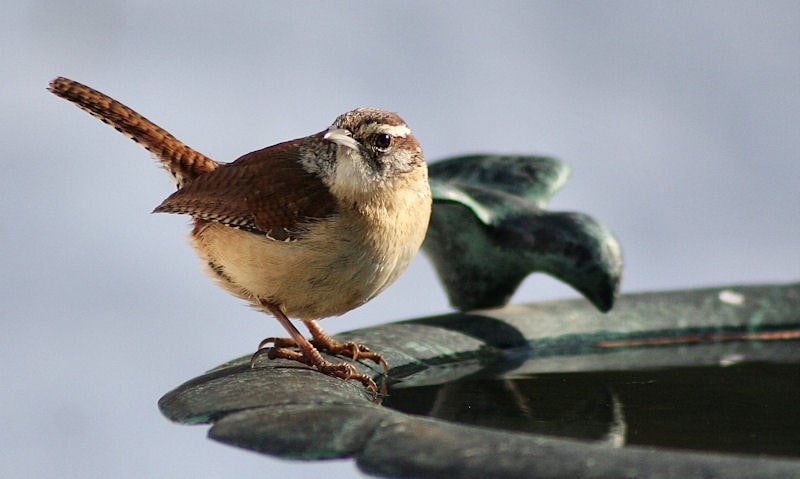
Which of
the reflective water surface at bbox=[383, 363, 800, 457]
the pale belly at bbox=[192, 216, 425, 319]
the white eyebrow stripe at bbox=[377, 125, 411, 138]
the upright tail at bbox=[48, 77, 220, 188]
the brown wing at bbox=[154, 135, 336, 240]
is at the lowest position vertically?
the reflective water surface at bbox=[383, 363, 800, 457]

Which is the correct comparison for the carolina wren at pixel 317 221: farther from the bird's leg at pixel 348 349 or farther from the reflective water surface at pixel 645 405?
the reflective water surface at pixel 645 405

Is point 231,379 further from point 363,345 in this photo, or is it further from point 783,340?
point 783,340

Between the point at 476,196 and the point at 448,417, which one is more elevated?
the point at 476,196

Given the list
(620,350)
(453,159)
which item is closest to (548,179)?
(453,159)

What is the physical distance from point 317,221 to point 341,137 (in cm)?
24

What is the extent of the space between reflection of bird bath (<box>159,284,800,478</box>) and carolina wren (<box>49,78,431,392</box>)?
20cm

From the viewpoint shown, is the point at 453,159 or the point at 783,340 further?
the point at 453,159

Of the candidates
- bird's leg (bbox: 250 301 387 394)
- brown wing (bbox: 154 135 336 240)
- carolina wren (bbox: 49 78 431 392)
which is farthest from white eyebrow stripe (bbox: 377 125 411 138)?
bird's leg (bbox: 250 301 387 394)

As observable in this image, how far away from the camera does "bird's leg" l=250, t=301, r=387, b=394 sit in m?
3.25

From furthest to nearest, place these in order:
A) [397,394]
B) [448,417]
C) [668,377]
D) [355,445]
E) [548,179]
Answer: [548,179] → [668,377] → [397,394] → [448,417] → [355,445]

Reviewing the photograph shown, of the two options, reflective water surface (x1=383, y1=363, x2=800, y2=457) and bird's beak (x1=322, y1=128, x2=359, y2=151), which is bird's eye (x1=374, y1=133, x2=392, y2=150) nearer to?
bird's beak (x1=322, y1=128, x2=359, y2=151)

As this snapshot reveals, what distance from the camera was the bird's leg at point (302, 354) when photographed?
10.7ft

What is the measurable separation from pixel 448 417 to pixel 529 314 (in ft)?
4.42

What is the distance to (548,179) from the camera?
4.57m
